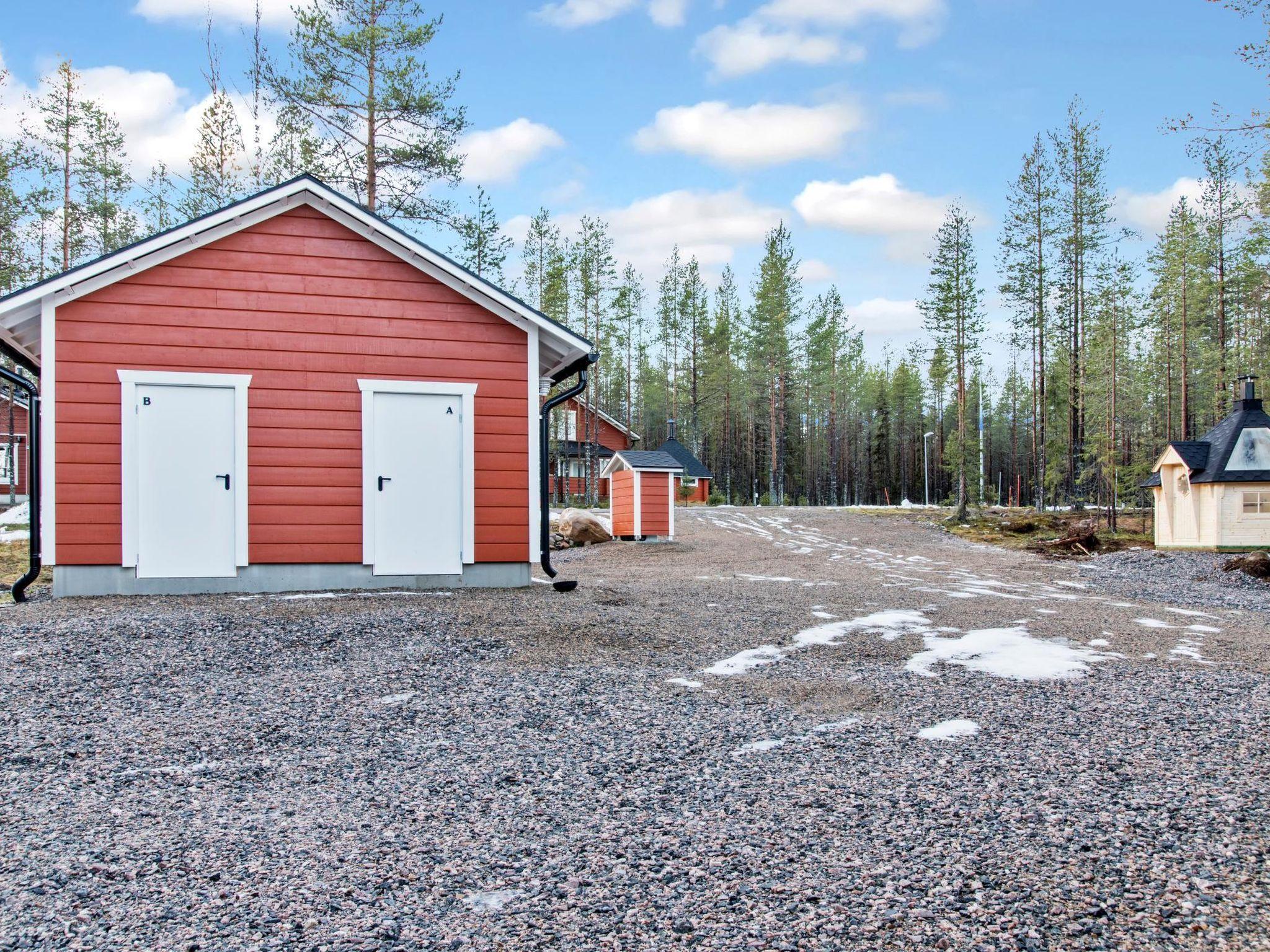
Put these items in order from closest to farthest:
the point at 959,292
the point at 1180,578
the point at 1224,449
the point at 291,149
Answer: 1. the point at 1180,578
2. the point at 1224,449
3. the point at 291,149
4. the point at 959,292

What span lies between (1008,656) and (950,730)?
2.16 metres

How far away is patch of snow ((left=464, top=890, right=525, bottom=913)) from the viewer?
2.24 metres

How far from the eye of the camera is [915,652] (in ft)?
19.3

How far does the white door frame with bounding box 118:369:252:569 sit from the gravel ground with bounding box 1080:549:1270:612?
35.3 ft

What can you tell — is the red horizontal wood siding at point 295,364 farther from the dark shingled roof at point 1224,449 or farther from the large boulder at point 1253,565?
the dark shingled roof at point 1224,449

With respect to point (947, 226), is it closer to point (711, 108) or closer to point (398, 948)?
point (711, 108)

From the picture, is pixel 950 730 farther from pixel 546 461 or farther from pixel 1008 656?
pixel 546 461

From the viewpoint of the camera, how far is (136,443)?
800 cm

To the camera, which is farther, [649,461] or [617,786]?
[649,461]

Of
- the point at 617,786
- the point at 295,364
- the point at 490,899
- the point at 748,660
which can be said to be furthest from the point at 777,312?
the point at 490,899

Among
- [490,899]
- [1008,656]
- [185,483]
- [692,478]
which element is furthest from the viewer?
[692,478]

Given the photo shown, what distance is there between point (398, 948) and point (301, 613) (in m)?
5.34

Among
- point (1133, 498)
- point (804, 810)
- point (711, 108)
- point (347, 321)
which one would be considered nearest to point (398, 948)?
point (804, 810)

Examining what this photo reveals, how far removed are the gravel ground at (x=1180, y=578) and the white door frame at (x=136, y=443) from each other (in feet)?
35.3
